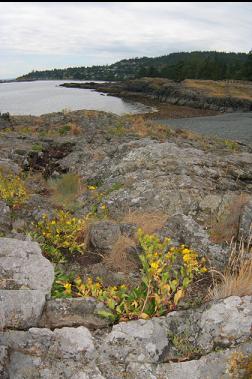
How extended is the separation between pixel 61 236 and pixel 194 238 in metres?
2.38

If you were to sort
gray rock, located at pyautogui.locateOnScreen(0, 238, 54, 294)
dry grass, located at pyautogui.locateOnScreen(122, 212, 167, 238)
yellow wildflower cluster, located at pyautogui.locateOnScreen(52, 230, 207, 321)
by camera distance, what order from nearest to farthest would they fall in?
yellow wildflower cluster, located at pyautogui.locateOnScreen(52, 230, 207, 321), gray rock, located at pyautogui.locateOnScreen(0, 238, 54, 294), dry grass, located at pyautogui.locateOnScreen(122, 212, 167, 238)

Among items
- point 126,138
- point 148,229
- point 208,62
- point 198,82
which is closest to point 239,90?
point 198,82

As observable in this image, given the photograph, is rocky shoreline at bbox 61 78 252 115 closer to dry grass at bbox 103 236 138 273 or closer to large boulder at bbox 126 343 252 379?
dry grass at bbox 103 236 138 273

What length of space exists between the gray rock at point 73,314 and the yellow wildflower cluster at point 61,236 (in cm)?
161

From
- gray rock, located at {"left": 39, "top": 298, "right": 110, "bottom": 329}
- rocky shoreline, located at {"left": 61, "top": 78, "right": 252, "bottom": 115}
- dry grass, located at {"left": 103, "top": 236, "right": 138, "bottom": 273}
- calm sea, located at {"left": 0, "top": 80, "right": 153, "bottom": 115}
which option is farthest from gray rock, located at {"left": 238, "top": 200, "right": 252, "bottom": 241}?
rocky shoreline, located at {"left": 61, "top": 78, "right": 252, "bottom": 115}

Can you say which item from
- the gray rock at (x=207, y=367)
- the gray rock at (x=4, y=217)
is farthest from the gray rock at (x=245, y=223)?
the gray rock at (x=4, y=217)

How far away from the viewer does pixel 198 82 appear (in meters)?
103

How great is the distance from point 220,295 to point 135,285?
1.28m

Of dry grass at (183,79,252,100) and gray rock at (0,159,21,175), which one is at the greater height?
dry grass at (183,79,252,100)

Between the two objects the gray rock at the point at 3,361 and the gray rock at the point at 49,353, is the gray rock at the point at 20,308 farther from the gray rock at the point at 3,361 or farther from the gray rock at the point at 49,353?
the gray rock at the point at 3,361

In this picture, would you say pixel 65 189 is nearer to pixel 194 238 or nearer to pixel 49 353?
pixel 194 238

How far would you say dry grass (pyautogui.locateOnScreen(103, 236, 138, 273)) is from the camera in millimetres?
6617

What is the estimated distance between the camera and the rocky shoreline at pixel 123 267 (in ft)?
15.3

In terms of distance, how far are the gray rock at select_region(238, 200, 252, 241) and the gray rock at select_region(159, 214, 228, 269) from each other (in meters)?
0.49
